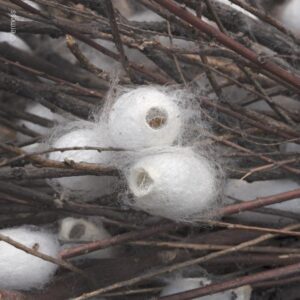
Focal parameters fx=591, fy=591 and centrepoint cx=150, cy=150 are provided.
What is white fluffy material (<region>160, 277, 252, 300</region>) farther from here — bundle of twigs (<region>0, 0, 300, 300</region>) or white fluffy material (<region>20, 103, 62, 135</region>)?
white fluffy material (<region>20, 103, 62, 135</region>)

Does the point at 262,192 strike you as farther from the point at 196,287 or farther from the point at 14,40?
the point at 14,40

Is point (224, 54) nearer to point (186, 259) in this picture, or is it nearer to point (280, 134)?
point (280, 134)

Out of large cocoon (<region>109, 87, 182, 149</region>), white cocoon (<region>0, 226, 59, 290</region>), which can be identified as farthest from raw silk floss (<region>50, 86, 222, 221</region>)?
white cocoon (<region>0, 226, 59, 290</region>)

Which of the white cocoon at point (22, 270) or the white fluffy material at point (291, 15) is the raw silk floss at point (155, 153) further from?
the white fluffy material at point (291, 15)

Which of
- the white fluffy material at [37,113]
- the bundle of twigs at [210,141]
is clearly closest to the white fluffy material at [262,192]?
the bundle of twigs at [210,141]

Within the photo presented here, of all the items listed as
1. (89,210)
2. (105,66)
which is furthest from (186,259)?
(105,66)

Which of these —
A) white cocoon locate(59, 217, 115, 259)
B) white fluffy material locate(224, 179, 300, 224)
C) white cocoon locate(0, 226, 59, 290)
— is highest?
white fluffy material locate(224, 179, 300, 224)
